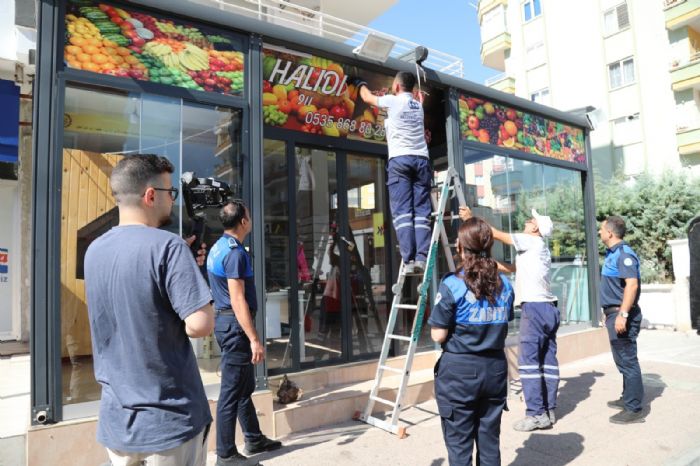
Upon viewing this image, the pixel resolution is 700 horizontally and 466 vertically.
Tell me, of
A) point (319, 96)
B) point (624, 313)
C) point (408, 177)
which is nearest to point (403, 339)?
point (408, 177)

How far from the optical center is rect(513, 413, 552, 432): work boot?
Result: 473 centimetres

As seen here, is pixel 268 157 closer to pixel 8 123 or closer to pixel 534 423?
pixel 8 123

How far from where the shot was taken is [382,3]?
1302 centimetres

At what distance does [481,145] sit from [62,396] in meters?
5.79

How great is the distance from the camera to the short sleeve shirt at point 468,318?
→ 2.98 m

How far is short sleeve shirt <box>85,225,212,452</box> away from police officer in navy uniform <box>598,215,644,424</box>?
14.8ft

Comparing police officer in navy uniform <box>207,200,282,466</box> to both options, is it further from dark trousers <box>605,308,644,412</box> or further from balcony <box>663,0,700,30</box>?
balcony <box>663,0,700,30</box>

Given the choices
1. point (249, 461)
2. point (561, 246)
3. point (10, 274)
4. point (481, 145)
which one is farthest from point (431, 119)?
point (10, 274)

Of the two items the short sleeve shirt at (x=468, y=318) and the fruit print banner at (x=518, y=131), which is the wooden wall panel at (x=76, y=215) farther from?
the fruit print banner at (x=518, y=131)

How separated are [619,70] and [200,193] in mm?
24970

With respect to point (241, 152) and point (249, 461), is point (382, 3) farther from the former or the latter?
point (249, 461)

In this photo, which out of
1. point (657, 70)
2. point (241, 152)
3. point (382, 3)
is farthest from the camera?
point (657, 70)

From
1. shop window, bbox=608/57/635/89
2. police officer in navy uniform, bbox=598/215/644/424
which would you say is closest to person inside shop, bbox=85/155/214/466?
police officer in navy uniform, bbox=598/215/644/424

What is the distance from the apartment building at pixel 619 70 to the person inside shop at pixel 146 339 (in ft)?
63.0
